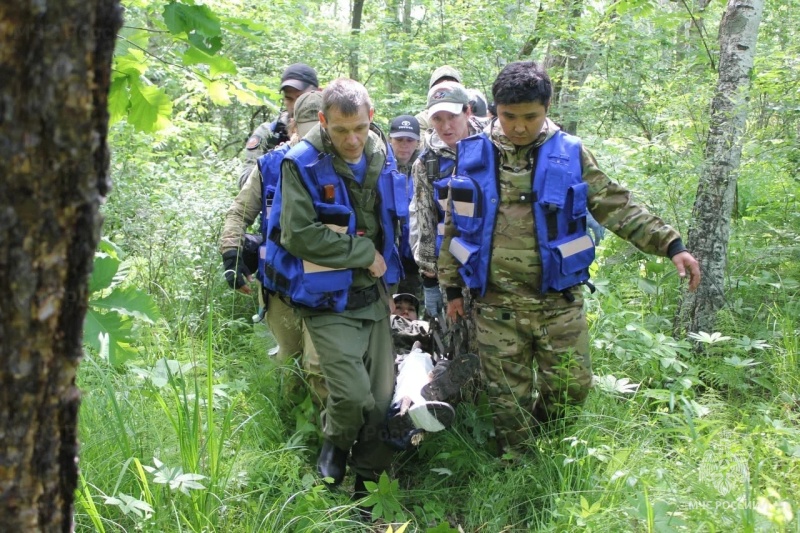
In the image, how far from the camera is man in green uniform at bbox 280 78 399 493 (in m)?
3.53

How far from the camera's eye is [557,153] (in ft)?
11.4

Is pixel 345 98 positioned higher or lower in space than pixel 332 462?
higher

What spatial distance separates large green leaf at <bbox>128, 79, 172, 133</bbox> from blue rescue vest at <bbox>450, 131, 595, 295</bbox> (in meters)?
1.71

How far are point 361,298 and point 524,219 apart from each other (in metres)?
1.01

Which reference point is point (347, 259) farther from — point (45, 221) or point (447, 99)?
point (45, 221)

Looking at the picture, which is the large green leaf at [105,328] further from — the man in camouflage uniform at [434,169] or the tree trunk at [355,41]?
the tree trunk at [355,41]

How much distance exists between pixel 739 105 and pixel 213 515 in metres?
4.00

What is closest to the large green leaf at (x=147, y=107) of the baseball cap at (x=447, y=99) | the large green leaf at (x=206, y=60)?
the large green leaf at (x=206, y=60)

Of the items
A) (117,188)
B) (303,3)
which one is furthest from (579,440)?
(303,3)

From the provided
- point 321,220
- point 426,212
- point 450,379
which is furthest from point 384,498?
point 426,212

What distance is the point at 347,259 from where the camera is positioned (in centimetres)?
356

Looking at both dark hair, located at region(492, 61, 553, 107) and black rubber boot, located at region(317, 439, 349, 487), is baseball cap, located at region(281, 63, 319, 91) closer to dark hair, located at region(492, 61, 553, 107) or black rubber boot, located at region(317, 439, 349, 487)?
dark hair, located at region(492, 61, 553, 107)

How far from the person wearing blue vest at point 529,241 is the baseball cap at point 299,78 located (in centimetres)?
216

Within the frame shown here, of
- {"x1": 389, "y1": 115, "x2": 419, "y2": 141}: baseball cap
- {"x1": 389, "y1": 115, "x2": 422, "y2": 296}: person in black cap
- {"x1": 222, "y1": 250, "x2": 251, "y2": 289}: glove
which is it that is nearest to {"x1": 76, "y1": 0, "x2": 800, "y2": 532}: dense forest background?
{"x1": 222, "y1": 250, "x2": 251, "y2": 289}: glove
